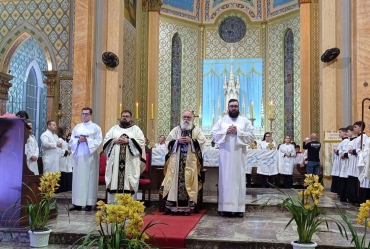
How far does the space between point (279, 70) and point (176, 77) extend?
4002 mm

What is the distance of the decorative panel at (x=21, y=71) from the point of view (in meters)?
15.4

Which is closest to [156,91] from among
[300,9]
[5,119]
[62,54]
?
[62,54]

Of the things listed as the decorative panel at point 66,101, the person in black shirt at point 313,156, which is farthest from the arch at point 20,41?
the person in black shirt at point 313,156

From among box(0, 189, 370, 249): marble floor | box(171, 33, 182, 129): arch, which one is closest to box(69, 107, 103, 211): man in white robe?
box(0, 189, 370, 249): marble floor

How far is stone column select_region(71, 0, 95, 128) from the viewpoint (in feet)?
33.5

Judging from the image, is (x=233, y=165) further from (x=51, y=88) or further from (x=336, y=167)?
(x=51, y=88)

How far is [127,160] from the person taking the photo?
706 cm

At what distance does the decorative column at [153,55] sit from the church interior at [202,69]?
36 millimetres

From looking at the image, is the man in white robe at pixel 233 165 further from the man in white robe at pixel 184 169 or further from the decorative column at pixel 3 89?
the decorative column at pixel 3 89

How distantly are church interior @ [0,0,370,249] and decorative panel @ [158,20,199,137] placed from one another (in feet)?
0.13

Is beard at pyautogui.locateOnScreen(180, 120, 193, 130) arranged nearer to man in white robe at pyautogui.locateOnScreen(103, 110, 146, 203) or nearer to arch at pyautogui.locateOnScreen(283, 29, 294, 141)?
man in white robe at pyautogui.locateOnScreen(103, 110, 146, 203)

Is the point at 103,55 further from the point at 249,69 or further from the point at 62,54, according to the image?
the point at 249,69

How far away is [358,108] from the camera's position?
9.18m

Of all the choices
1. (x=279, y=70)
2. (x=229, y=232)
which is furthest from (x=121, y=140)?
Answer: (x=279, y=70)
